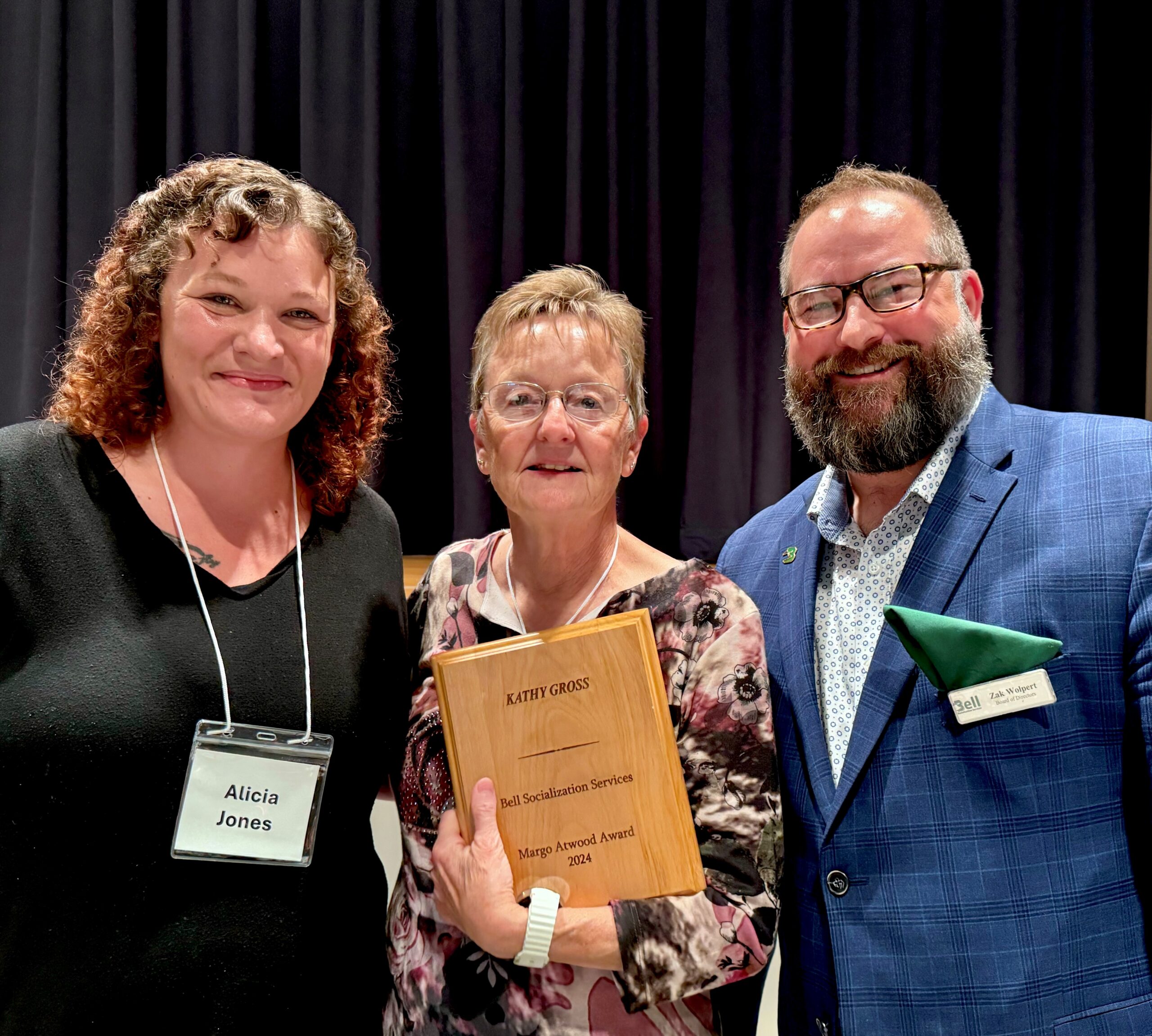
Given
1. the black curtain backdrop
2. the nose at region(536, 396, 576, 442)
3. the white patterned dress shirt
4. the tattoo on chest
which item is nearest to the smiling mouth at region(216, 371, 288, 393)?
the tattoo on chest

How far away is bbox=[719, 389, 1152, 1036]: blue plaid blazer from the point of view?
136cm

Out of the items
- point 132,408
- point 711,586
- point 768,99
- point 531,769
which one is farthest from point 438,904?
point 768,99

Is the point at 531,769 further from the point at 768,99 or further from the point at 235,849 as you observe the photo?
the point at 768,99

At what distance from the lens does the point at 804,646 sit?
5.26 ft

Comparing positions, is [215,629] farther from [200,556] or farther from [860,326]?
[860,326]

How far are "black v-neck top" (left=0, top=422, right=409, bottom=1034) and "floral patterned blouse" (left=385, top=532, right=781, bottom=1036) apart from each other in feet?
0.39

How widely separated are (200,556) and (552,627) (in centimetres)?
53

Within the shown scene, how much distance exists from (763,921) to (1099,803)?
51cm

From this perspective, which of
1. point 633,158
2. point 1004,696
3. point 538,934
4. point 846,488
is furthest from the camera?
point 633,158

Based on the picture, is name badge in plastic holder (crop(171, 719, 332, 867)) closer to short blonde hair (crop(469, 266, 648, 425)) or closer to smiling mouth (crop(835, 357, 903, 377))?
short blonde hair (crop(469, 266, 648, 425))

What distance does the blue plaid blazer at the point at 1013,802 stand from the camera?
1363mm

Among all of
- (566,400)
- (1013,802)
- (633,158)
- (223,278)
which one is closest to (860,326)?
(566,400)

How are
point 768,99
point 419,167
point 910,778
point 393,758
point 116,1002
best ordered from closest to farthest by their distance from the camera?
point 116,1002, point 910,778, point 393,758, point 768,99, point 419,167

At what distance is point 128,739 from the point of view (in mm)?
1321
